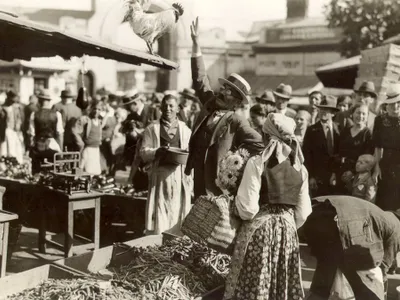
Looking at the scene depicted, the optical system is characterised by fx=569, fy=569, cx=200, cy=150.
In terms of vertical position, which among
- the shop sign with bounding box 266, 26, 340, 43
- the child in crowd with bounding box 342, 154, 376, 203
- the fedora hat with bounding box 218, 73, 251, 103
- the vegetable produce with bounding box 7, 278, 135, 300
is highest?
the shop sign with bounding box 266, 26, 340, 43

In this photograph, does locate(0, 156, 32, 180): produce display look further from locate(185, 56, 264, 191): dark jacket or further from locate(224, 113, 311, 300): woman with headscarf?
locate(224, 113, 311, 300): woman with headscarf

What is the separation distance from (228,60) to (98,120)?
28266 millimetres

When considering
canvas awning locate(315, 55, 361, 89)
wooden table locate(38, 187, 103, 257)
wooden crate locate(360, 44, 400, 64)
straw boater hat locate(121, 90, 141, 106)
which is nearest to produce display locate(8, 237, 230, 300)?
wooden table locate(38, 187, 103, 257)

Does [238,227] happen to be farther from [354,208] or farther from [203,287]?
[354,208]

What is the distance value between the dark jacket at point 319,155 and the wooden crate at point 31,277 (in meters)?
4.01

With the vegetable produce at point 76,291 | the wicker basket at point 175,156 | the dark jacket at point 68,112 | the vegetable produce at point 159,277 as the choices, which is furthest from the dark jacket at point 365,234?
the dark jacket at point 68,112

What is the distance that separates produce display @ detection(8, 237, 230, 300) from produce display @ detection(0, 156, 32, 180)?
140 inches

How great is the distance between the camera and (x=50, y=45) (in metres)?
6.70

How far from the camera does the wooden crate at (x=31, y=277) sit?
406 centimetres

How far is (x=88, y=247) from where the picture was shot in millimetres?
6746

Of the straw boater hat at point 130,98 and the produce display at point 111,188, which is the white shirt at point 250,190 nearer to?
the produce display at point 111,188

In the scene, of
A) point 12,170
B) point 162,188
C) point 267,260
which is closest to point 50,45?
point 162,188

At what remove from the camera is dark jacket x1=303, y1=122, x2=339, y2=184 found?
745 cm

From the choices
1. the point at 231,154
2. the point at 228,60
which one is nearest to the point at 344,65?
the point at 231,154
